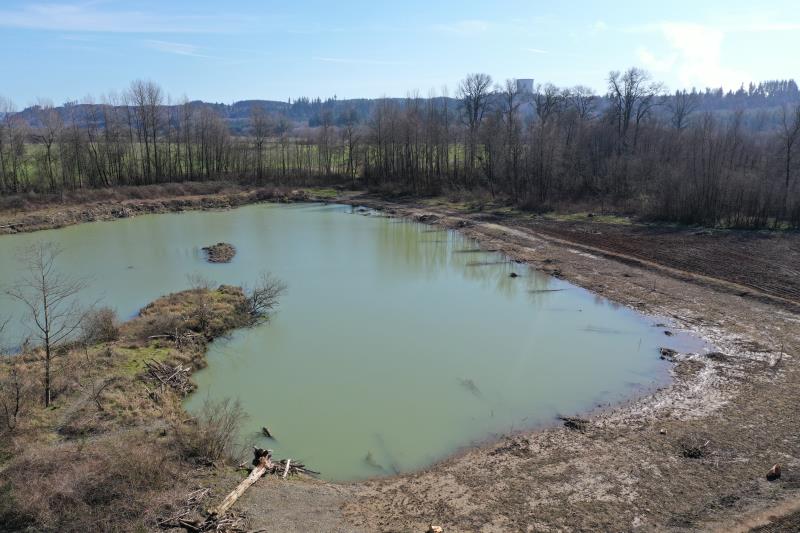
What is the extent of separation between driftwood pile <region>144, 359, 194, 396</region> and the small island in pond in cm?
1303

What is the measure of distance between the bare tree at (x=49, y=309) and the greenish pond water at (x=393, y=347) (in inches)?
34.3

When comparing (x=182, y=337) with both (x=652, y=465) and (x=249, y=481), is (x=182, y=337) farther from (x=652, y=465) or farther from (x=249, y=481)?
(x=652, y=465)

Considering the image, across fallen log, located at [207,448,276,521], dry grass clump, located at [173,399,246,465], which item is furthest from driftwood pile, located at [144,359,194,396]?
fallen log, located at [207,448,276,521]

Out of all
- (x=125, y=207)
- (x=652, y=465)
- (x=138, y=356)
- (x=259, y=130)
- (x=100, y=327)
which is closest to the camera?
(x=652, y=465)

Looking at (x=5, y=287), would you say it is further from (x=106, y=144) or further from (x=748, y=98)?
(x=748, y=98)

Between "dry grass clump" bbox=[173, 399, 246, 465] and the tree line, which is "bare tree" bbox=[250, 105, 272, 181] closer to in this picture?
the tree line

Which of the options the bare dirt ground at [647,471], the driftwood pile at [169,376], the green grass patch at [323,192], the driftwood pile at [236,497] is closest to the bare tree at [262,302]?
the driftwood pile at [169,376]

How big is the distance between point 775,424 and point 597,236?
18.9 m

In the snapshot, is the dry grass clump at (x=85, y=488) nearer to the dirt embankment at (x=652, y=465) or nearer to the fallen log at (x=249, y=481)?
the fallen log at (x=249, y=481)

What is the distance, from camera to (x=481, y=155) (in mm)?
52000

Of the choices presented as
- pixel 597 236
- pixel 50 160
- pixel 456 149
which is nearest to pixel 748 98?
pixel 456 149

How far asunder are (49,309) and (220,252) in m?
9.76

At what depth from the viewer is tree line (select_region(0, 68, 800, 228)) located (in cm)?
3033

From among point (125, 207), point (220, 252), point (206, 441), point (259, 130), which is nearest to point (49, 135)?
point (125, 207)
